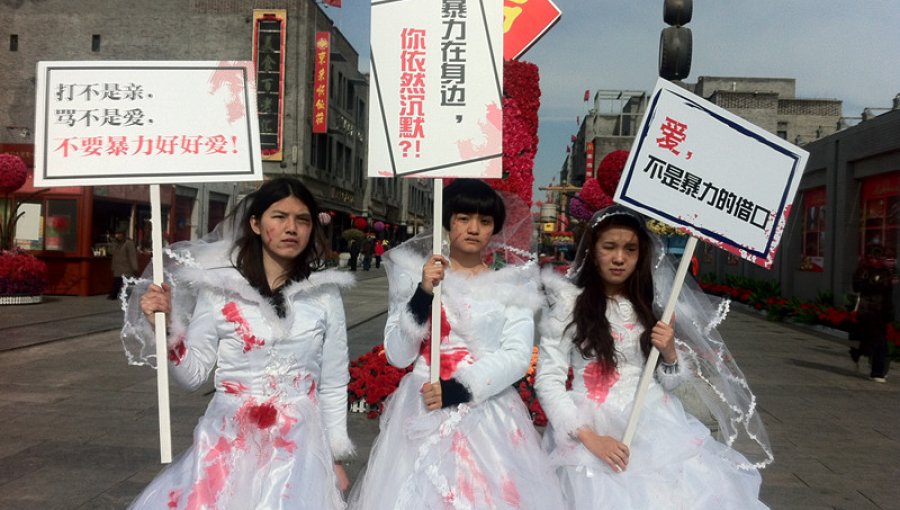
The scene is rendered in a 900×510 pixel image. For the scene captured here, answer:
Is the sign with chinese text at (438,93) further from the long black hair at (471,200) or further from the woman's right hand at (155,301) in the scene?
the woman's right hand at (155,301)

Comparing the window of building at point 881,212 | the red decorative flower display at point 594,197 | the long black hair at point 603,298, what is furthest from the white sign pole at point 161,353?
the window of building at point 881,212

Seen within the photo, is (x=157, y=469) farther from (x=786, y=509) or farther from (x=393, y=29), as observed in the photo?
(x=786, y=509)

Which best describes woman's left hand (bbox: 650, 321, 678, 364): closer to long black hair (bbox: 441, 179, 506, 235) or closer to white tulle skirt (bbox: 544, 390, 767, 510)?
white tulle skirt (bbox: 544, 390, 767, 510)

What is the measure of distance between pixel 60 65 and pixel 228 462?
5.47 ft

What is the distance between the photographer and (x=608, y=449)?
105 inches

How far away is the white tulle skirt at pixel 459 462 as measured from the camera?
258 centimetres

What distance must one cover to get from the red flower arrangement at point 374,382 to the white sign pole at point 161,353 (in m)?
3.54

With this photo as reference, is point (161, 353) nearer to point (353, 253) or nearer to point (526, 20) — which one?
point (526, 20)

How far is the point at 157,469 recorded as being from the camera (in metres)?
4.77

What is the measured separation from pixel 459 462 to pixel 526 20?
4.39 metres

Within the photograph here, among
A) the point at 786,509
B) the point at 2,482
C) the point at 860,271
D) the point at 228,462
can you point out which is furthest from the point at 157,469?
the point at 860,271

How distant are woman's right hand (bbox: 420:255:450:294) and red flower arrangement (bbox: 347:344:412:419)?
3.56 m

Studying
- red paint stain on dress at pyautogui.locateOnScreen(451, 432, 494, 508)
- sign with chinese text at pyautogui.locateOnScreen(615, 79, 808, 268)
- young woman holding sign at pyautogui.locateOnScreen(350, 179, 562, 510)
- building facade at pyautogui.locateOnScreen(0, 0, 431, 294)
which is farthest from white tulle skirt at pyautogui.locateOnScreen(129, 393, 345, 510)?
building facade at pyautogui.locateOnScreen(0, 0, 431, 294)

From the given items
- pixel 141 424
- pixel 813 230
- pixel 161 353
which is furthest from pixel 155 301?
pixel 813 230
